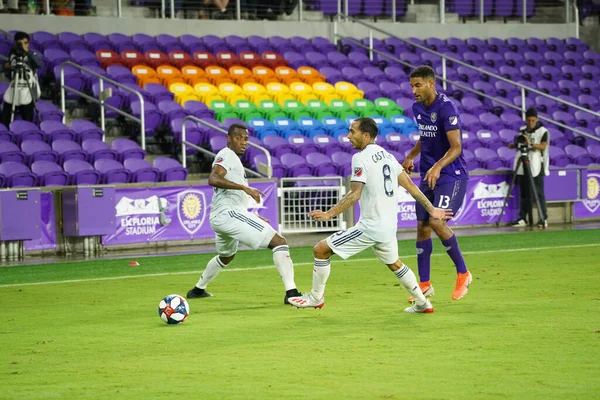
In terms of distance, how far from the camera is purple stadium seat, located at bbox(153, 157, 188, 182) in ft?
66.0

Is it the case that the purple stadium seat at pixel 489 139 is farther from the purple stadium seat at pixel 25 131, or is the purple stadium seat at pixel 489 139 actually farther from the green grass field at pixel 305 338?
the purple stadium seat at pixel 25 131

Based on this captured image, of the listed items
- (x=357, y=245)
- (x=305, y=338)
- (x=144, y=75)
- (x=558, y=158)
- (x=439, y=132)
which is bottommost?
(x=305, y=338)

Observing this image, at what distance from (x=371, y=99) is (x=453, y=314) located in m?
18.0

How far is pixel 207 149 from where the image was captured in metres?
22.6

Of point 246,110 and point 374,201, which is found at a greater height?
point 246,110

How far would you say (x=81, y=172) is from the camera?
19062mm

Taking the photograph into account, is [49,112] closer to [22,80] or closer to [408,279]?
[22,80]

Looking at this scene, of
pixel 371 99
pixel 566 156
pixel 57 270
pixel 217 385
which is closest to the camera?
pixel 217 385

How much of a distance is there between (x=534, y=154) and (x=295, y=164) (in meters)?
5.27

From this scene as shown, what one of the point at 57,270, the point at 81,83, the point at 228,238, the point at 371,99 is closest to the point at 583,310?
the point at 228,238

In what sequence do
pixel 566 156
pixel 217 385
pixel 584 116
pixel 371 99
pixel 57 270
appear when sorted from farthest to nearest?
pixel 584 116 < pixel 371 99 < pixel 566 156 < pixel 57 270 < pixel 217 385

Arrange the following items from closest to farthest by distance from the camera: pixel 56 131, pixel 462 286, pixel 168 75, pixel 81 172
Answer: pixel 462 286, pixel 81 172, pixel 56 131, pixel 168 75

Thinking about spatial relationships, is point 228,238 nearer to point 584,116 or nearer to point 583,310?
point 583,310

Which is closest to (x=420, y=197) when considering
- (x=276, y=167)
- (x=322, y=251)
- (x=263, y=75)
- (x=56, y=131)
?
(x=322, y=251)
